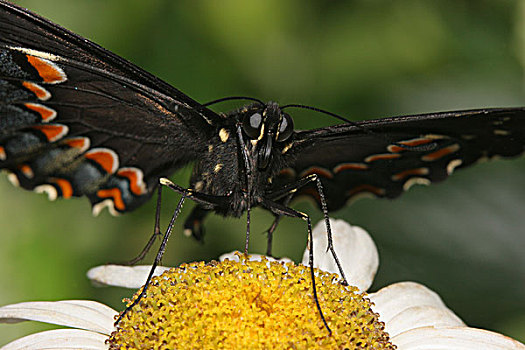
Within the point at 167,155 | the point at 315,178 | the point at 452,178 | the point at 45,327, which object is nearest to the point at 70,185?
the point at 167,155

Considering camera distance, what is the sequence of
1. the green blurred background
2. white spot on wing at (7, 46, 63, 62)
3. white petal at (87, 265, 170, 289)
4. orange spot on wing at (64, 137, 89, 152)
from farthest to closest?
the green blurred background → white petal at (87, 265, 170, 289) → orange spot on wing at (64, 137, 89, 152) → white spot on wing at (7, 46, 63, 62)

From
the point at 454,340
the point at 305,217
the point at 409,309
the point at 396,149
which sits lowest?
the point at 454,340

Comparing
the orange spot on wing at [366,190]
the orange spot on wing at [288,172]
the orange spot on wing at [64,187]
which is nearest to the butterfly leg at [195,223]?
the orange spot on wing at [288,172]

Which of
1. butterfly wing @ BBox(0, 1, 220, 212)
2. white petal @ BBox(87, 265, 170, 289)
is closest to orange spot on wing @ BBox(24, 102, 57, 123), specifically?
butterfly wing @ BBox(0, 1, 220, 212)

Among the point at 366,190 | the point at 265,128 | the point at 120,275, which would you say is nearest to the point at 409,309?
the point at 366,190

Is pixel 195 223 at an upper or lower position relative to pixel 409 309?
upper

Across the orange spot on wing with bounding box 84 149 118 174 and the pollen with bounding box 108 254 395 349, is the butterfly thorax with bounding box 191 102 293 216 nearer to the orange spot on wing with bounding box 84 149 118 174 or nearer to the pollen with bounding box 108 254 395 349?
the pollen with bounding box 108 254 395 349

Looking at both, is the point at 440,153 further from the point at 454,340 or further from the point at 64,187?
the point at 64,187
